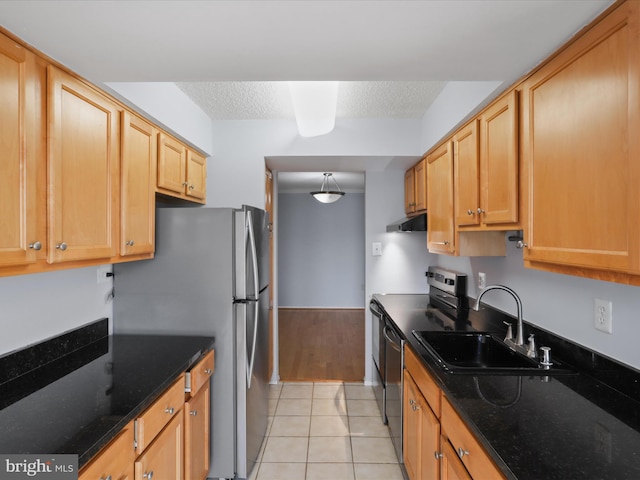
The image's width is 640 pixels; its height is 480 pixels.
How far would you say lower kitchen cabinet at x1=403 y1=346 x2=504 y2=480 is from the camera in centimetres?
114

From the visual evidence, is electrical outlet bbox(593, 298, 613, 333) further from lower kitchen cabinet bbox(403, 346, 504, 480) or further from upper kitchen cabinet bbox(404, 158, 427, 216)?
upper kitchen cabinet bbox(404, 158, 427, 216)

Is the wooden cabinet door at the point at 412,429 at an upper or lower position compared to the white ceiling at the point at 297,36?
lower

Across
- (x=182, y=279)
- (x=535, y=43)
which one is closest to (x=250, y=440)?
(x=182, y=279)

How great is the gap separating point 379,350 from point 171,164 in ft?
7.05

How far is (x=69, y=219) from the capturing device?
4.72 ft

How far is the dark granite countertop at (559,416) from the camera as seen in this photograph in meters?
0.92

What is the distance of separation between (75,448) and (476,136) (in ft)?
7.08

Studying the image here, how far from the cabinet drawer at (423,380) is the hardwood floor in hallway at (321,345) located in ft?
6.28

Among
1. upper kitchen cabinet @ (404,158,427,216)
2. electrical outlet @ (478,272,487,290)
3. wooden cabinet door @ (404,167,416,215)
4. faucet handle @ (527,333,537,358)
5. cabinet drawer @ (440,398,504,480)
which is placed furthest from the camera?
wooden cabinet door @ (404,167,416,215)

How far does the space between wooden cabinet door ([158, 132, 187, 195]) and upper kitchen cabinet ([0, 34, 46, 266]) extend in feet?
2.77

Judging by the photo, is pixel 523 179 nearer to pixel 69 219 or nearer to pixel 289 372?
pixel 69 219

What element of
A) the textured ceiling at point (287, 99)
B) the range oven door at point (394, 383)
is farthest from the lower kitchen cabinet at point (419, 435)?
the textured ceiling at point (287, 99)

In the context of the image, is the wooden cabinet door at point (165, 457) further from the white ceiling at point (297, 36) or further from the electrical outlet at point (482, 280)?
the electrical outlet at point (482, 280)

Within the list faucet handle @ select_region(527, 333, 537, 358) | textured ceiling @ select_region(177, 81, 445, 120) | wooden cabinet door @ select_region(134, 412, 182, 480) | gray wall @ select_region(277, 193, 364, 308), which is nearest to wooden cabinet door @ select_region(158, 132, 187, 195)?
textured ceiling @ select_region(177, 81, 445, 120)
